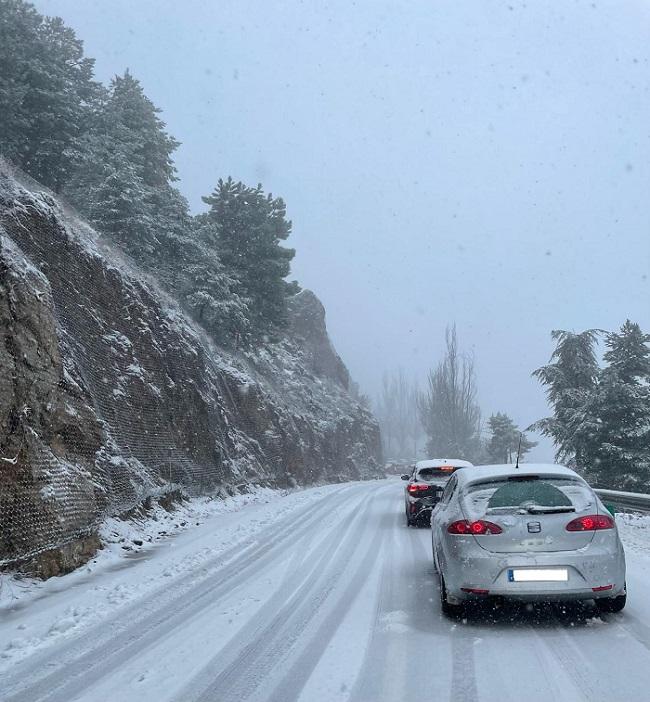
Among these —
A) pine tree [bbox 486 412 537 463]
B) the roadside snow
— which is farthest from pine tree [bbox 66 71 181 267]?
pine tree [bbox 486 412 537 463]

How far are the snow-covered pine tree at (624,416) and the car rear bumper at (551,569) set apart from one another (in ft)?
58.2

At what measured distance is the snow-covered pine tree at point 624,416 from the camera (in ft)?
72.2

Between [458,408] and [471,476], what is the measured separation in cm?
6446

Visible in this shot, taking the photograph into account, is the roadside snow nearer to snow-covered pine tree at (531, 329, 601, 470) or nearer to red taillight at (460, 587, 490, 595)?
red taillight at (460, 587, 490, 595)

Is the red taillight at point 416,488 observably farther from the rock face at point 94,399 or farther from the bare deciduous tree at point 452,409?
the bare deciduous tree at point 452,409

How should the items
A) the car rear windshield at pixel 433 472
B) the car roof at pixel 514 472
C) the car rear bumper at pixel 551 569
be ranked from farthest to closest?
the car rear windshield at pixel 433 472, the car roof at pixel 514 472, the car rear bumper at pixel 551 569

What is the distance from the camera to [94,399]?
14.3 metres

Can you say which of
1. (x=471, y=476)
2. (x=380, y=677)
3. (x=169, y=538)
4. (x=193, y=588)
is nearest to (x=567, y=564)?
(x=471, y=476)

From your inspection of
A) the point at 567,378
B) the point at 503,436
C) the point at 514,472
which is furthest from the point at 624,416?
the point at 503,436

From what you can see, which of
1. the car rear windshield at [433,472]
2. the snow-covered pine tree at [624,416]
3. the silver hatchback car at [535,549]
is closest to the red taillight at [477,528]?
the silver hatchback car at [535,549]

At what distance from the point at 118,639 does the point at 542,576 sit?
160 inches

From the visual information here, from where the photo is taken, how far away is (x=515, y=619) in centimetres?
628

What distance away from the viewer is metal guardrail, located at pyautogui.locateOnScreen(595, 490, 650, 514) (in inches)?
570

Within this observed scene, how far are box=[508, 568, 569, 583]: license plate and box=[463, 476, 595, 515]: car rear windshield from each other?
57 centimetres
